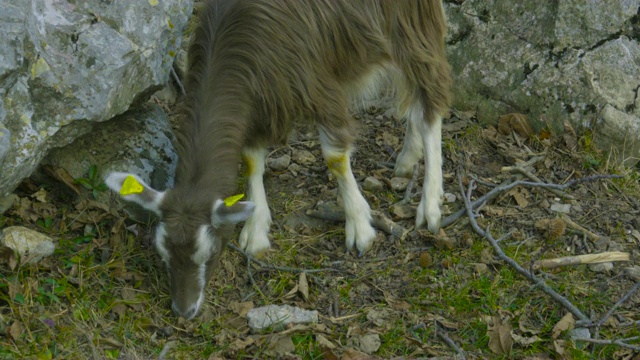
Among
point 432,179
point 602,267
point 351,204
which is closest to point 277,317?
point 351,204

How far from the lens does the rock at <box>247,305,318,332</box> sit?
17.1 ft

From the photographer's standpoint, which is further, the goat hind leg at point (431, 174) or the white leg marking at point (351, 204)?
the goat hind leg at point (431, 174)

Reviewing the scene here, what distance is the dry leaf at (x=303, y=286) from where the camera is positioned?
5.50 metres

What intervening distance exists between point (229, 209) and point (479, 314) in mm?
1682

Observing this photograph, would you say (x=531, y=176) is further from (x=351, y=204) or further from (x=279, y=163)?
(x=279, y=163)

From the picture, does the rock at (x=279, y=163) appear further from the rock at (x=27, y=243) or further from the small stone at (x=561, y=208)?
the small stone at (x=561, y=208)

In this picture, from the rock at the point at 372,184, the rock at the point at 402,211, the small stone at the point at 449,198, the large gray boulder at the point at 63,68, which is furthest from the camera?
the rock at the point at 372,184

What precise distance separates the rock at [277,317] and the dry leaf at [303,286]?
0.18 meters

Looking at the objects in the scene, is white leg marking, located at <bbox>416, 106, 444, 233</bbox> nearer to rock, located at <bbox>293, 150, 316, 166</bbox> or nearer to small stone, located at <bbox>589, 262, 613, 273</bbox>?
rock, located at <bbox>293, 150, 316, 166</bbox>

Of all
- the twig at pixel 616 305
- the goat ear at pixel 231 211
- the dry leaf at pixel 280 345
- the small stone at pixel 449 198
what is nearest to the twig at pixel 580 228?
the twig at pixel 616 305

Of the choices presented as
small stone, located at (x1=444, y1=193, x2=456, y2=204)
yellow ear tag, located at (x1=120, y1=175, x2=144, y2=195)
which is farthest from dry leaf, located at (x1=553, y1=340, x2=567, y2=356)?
yellow ear tag, located at (x1=120, y1=175, x2=144, y2=195)

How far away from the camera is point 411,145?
21.7ft

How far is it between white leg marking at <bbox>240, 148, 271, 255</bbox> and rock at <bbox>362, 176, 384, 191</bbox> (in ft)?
2.68

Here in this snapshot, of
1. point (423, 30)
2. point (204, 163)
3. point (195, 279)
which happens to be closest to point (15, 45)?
point (204, 163)
